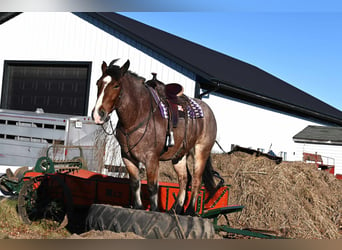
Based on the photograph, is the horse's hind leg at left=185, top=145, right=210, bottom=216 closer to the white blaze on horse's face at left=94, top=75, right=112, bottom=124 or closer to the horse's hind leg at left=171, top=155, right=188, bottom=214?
the horse's hind leg at left=171, top=155, right=188, bottom=214

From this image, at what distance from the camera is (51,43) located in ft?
61.4

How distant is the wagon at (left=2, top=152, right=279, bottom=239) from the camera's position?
18.5 ft

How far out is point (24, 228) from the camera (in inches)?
294

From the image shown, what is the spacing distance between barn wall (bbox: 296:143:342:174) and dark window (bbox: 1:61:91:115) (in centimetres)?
1267

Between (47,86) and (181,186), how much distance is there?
13.1 meters

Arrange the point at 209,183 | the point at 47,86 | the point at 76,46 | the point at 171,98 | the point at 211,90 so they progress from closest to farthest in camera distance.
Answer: the point at 171,98, the point at 209,183, the point at 211,90, the point at 76,46, the point at 47,86

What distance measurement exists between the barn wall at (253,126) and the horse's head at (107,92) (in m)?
11.2

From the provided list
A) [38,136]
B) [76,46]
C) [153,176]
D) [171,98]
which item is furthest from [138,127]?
[76,46]

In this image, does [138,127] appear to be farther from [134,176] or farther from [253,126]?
[253,126]

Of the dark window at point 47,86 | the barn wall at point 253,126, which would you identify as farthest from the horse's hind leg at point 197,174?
the dark window at point 47,86

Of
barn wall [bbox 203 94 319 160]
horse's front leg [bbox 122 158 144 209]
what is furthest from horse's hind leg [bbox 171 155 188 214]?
barn wall [bbox 203 94 319 160]

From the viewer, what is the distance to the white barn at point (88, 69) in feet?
53.7

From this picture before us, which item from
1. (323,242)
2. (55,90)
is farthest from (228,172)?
(55,90)

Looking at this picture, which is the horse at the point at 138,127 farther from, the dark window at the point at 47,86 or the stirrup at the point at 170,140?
the dark window at the point at 47,86
